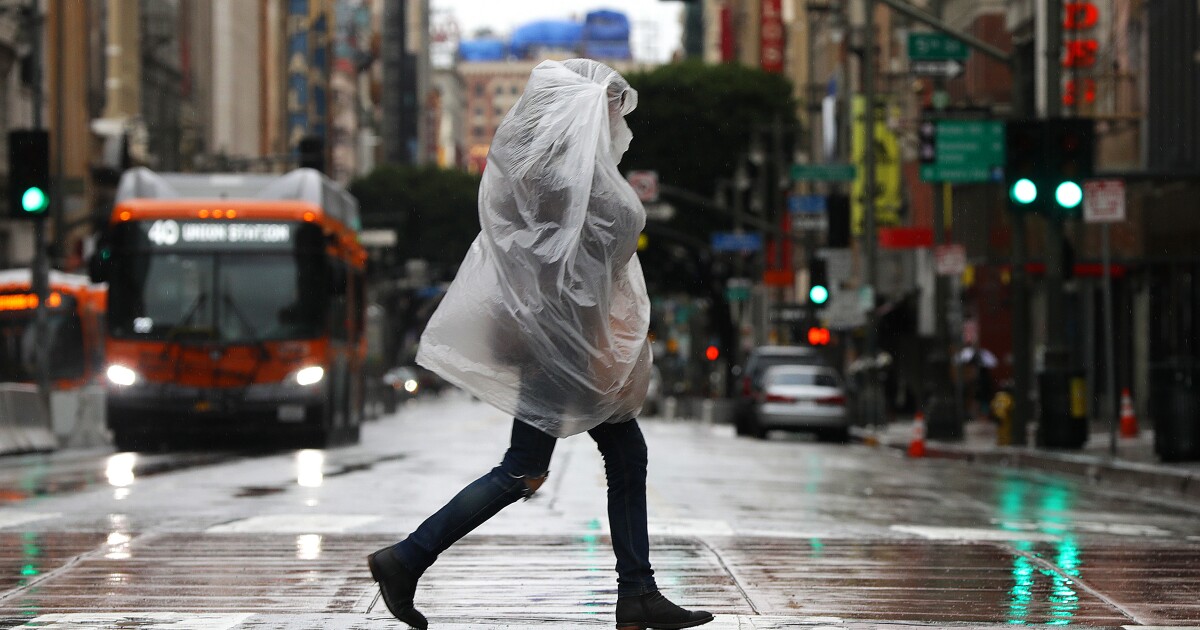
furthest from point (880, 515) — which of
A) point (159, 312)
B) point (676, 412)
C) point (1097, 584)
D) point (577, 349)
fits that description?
point (676, 412)

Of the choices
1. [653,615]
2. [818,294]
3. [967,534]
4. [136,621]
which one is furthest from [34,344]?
[653,615]

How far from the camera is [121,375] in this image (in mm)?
24266

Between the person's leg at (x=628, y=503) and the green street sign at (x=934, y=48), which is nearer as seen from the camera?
the person's leg at (x=628, y=503)

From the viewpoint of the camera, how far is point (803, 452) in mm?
29266

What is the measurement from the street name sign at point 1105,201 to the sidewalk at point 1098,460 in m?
2.58

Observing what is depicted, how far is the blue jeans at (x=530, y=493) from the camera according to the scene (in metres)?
6.86

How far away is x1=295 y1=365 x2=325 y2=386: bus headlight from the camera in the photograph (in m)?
24.7

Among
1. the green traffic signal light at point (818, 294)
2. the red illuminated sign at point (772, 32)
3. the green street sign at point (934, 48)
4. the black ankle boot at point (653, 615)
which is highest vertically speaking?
the red illuminated sign at point (772, 32)

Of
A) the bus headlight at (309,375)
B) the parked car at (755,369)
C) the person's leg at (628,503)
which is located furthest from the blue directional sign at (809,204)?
the person's leg at (628,503)

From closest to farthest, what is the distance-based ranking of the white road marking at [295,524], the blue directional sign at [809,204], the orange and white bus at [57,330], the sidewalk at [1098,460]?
the white road marking at [295,524] < the sidewalk at [1098,460] < the orange and white bus at [57,330] < the blue directional sign at [809,204]

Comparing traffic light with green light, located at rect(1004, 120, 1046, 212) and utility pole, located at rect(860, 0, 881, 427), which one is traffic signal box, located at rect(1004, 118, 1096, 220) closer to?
traffic light with green light, located at rect(1004, 120, 1046, 212)

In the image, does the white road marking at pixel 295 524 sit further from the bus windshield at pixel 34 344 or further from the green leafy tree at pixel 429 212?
the green leafy tree at pixel 429 212

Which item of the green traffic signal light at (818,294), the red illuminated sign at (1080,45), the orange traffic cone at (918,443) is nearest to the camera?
the orange traffic cone at (918,443)

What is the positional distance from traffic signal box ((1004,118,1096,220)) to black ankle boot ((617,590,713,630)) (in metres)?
16.2
